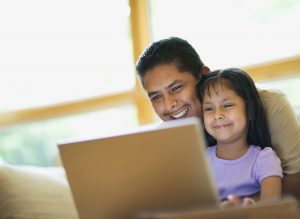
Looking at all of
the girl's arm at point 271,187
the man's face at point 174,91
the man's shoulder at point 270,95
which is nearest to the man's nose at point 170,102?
the man's face at point 174,91

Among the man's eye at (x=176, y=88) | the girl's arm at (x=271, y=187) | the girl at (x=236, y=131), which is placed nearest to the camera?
the girl's arm at (x=271, y=187)

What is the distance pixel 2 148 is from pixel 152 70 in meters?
1.58

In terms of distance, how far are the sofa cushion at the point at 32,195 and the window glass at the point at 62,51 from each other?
0.93 meters

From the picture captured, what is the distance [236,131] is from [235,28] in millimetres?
971

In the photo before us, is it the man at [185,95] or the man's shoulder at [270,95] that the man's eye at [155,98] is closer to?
the man at [185,95]

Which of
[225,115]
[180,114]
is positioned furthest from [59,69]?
[225,115]

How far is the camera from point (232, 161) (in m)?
1.54

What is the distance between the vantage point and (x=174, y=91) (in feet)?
5.57

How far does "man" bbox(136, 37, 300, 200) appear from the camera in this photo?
154cm

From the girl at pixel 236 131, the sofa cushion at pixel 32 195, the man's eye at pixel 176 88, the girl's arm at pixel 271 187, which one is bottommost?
the sofa cushion at pixel 32 195

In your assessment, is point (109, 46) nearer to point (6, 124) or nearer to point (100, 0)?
point (100, 0)

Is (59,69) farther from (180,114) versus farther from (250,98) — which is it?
(250,98)

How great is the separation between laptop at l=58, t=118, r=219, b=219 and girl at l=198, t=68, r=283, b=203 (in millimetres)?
484

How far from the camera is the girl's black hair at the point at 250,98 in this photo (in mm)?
1550
